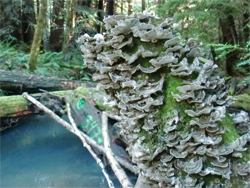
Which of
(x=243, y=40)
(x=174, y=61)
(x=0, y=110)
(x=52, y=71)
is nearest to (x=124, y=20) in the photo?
(x=174, y=61)

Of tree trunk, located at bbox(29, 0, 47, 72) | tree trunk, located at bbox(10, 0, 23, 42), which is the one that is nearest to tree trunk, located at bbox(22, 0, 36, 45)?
tree trunk, located at bbox(10, 0, 23, 42)

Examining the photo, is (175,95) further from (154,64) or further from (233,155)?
(233,155)

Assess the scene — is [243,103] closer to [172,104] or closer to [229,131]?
[229,131]

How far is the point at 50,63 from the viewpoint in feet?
A: 29.4

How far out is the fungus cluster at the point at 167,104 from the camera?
148 cm

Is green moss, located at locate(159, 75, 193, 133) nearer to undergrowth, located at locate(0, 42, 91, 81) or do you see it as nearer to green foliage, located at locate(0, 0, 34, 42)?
undergrowth, located at locate(0, 42, 91, 81)

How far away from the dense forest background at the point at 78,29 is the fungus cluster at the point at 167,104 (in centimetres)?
308

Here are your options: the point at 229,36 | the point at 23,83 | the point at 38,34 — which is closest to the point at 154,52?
the point at 23,83

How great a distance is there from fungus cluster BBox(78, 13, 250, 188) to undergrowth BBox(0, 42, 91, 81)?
659 centimetres

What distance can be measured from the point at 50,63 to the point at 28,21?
11.0ft

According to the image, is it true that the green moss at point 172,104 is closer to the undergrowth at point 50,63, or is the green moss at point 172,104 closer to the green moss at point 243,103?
the green moss at point 243,103

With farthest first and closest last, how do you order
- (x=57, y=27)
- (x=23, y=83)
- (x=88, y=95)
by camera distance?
(x=57, y=27)
(x=23, y=83)
(x=88, y=95)

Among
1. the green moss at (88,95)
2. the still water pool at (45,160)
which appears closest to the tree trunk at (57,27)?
the still water pool at (45,160)

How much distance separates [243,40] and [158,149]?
18.7 feet
